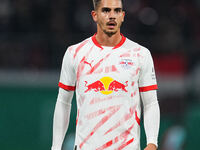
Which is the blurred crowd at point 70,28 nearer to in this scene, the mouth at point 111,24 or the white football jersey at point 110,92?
the white football jersey at point 110,92

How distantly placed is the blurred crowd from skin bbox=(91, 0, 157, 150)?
18.8 ft

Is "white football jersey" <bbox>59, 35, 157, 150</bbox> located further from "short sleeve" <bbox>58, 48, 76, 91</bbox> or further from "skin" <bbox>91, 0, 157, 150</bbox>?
"skin" <bbox>91, 0, 157, 150</bbox>

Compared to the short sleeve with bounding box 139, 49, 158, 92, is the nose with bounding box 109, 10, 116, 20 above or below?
above

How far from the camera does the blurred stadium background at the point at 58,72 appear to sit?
1141 cm

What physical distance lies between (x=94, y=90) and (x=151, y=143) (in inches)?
32.8

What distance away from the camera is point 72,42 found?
12.1m

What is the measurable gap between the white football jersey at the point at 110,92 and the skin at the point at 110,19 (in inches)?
4.8

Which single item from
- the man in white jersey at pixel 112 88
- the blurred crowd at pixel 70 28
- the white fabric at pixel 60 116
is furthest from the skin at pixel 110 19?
the blurred crowd at pixel 70 28

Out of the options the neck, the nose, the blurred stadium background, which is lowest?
the blurred stadium background

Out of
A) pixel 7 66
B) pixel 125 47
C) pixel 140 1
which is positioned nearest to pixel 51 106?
pixel 7 66

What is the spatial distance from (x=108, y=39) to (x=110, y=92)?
59cm

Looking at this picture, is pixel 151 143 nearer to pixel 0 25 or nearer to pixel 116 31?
pixel 116 31

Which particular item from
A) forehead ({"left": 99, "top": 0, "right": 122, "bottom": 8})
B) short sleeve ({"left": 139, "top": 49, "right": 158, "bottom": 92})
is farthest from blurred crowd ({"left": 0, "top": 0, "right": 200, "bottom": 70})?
forehead ({"left": 99, "top": 0, "right": 122, "bottom": 8})

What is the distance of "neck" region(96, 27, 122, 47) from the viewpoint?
20.3 feet
